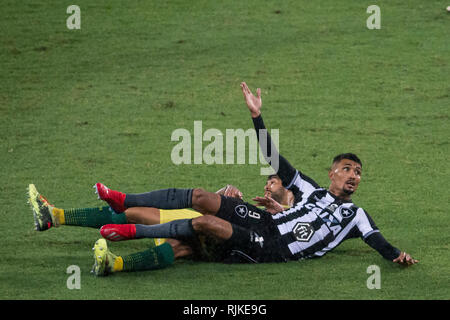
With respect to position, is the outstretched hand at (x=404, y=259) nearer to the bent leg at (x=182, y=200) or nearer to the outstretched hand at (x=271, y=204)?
the outstretched hand at (x=271, y=204)

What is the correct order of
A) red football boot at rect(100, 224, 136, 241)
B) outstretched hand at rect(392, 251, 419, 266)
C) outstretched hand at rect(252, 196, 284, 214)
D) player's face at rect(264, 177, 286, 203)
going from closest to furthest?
red football boot at rect(100, 224, 136, 241)
outstretched hand at rect(392, 251, 419, 266)
outstretched hand at rect(252, 196, 284, 214)
player's face at rect(264, 177, 286, 203)

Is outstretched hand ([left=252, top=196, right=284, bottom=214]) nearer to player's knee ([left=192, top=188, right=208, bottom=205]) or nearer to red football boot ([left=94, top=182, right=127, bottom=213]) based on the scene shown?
player's knee ([left=192, top=188, right=208, bottom=205])

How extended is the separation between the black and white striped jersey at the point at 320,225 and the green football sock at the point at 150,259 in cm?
98

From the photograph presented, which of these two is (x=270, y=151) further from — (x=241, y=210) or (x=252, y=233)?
(x=252, y=233)

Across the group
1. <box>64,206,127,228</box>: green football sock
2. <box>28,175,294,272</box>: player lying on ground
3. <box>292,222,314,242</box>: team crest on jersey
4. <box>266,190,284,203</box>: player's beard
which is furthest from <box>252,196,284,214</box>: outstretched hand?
<box>64,206,127,228</box>: green football sock

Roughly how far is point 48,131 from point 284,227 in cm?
528

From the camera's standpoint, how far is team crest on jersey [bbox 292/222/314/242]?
6680mm

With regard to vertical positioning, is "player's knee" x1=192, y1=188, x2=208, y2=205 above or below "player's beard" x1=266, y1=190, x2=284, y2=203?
above

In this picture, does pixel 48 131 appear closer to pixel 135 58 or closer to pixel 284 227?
pixel 135 58

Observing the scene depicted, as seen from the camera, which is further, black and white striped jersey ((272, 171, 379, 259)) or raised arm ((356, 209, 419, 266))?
black and white striped jersey ((272, 171, 379, 259))

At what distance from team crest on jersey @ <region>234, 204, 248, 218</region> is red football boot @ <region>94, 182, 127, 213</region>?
980 mm

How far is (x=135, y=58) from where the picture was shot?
13.2 metres

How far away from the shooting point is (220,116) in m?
11.3

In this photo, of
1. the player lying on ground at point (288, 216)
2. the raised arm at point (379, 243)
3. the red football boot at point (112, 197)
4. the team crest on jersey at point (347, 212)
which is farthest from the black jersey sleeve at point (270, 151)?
the red football boot at point (112, 197)
